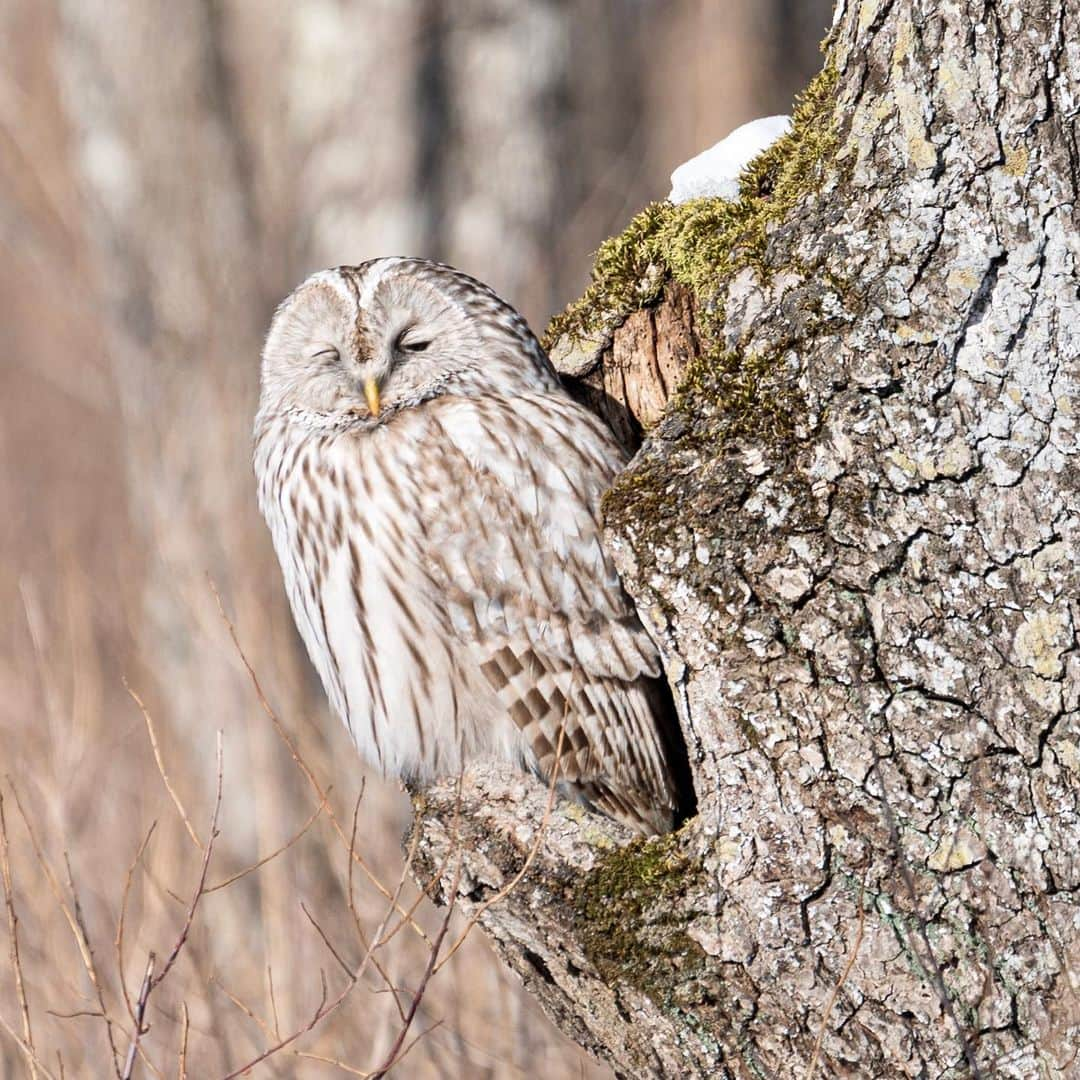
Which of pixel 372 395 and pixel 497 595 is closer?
pixel 497 595

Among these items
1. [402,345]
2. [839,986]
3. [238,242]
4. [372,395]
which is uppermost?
[238,242]

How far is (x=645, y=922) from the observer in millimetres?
2371

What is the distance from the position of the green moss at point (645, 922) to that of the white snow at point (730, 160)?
4.40 ft

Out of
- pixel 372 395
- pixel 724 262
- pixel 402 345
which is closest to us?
pixel 724 262

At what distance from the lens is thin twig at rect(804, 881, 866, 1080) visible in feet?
6.98

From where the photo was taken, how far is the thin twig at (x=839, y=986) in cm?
213

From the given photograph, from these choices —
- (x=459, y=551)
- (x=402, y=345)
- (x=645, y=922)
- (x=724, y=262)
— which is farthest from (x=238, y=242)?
(x=645, y=922)

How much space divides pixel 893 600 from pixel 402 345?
1450 millimetres

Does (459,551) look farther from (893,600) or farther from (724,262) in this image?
(893,600)

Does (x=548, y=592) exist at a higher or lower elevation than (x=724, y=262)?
lower

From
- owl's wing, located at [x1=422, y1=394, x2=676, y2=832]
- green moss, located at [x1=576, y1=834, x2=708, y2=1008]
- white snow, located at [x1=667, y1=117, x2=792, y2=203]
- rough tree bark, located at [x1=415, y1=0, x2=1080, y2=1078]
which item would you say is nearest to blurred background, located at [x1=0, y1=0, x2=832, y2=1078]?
owl's wing, located at [x1=422, y1=394, x2=676, y2=832]

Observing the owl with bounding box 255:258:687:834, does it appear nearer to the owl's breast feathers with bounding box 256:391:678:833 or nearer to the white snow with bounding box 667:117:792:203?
the owl's breast feathers with bounding box 256:391:678:833

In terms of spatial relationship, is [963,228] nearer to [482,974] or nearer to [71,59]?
[482,974]

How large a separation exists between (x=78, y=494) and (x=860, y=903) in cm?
1164
